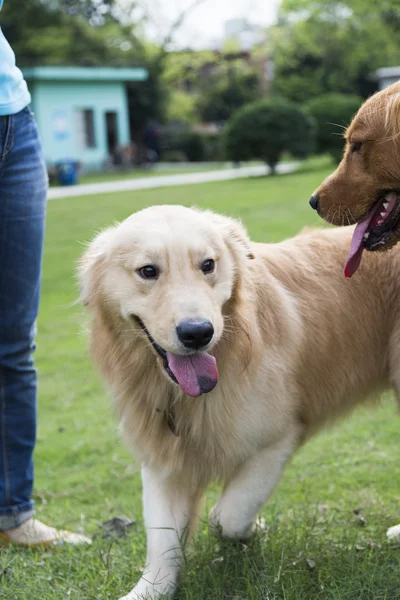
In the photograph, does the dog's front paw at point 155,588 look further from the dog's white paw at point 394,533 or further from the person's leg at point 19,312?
the dog's white paw at point 394,533

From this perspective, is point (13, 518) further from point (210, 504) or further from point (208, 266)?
point (208, 266)

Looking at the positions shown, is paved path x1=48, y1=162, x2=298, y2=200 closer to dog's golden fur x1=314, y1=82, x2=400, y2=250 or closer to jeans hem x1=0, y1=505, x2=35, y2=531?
jeans hem x1=0, y1=505, x2=35, y2=531

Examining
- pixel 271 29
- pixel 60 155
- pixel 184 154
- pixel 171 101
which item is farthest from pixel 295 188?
pixel 271 29

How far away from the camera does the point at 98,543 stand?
11.1 ft

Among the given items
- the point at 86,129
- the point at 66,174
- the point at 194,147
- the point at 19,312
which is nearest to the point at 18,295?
the point at 19,312

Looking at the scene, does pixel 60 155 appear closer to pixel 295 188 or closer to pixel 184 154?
pixel 184 154

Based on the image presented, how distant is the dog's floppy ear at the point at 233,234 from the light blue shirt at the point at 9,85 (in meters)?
0.89

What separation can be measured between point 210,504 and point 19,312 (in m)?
1.49

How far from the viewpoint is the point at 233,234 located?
297 cm

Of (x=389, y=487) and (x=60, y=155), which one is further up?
(x=389, y=487)

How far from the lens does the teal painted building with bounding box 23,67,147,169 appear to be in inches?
1243

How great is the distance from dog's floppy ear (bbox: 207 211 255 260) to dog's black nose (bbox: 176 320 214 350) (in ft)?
1.68

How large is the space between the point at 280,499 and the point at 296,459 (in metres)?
0.77

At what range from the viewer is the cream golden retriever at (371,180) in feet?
9.21
